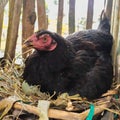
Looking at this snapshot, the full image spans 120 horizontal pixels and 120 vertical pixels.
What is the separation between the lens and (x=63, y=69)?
2076mm

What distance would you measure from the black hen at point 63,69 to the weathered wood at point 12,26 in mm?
496

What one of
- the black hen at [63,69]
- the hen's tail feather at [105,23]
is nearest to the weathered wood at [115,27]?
the black hen at [63,69]

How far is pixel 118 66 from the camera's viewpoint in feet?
6.86

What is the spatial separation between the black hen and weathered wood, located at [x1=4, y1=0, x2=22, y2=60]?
0.50 meters

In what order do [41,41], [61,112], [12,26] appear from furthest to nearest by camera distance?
[12,26]
[41,41]
[61,112]

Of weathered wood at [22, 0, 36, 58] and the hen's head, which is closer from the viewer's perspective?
the hen's head

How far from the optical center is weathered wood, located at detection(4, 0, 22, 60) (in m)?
2.53

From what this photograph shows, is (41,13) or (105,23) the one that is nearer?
(105,23)

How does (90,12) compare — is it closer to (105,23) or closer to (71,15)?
(71,15)

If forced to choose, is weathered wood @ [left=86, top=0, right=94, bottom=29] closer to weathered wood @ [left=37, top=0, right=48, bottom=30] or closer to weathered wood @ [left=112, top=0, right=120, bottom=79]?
weathered wood @ [left=37, top=0, right=48, bottom=30]

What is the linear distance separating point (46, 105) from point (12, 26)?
0.97 meters

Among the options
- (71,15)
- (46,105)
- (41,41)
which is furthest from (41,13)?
(46,105)

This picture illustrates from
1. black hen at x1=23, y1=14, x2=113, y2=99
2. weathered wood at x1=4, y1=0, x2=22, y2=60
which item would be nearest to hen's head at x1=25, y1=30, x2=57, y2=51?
black hen at x1=23, y1=14, x2=113, y2=99

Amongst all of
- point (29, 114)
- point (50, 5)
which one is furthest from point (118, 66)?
point (50, 5)
